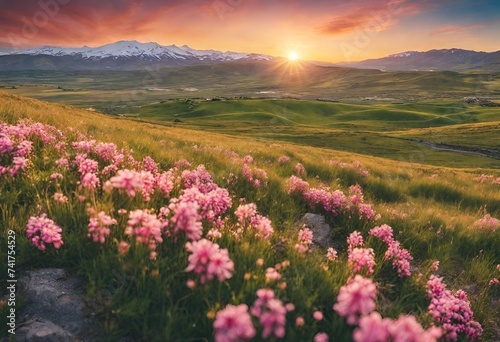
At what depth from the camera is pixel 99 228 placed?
351cm

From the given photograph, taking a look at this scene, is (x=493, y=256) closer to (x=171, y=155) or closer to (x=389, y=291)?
(x=389, y=291)

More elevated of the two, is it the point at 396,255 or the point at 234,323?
the point at 234,323

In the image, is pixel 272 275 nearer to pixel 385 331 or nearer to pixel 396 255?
pixel 385 331

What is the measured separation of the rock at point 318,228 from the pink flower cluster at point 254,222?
56.8 inches

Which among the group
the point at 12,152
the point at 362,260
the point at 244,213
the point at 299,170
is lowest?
the point at 299,170

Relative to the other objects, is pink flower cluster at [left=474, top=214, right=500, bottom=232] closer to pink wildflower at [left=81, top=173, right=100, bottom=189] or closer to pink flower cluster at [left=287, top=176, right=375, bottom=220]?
pink flower cluster at [left=287, top=176, right=375, bottom=220]

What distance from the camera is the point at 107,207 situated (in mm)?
4078

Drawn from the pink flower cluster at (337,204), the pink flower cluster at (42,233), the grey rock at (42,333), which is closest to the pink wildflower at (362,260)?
the pink flower cluster at (337,204)

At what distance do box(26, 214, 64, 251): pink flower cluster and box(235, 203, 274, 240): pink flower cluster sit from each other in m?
1.99

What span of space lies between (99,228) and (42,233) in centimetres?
61

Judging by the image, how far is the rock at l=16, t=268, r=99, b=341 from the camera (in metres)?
3.02

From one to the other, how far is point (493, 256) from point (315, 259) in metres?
3.97

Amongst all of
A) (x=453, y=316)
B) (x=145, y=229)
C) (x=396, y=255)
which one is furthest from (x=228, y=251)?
(x=453, y=316)

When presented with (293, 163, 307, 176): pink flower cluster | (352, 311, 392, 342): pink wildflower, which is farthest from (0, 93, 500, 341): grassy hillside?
(293, 163, 307, 176): pink flower cluster
